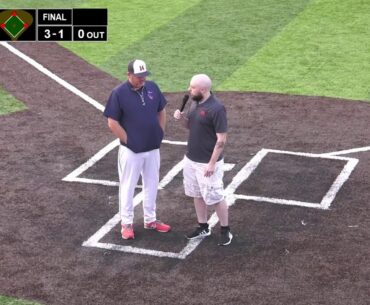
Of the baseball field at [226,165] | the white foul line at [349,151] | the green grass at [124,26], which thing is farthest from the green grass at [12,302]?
the green grass at [124,26]

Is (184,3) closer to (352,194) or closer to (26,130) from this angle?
(26,130)

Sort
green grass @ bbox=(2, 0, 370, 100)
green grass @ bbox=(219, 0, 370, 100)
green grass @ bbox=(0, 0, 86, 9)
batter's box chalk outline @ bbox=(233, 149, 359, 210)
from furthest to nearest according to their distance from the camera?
green grass @ bbox=(0, 0, 86, 9) → green grass @ bbox=(2, 0, 370, 100) → green grass @ bbox=(219, 0, 370, 100) → batter's box chalk outline @ bbox=(233, 149, 359, 210)

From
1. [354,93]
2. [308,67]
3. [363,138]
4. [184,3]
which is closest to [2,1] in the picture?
[184,3]

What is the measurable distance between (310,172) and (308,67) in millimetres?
5784

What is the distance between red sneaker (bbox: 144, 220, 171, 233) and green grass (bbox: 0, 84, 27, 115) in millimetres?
5514

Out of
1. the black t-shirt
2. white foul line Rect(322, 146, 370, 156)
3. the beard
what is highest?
the beard

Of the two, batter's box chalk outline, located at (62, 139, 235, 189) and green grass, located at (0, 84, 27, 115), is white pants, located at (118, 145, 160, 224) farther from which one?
green grass, located at (0, 84, 27, 115)

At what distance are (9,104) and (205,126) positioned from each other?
6717mm

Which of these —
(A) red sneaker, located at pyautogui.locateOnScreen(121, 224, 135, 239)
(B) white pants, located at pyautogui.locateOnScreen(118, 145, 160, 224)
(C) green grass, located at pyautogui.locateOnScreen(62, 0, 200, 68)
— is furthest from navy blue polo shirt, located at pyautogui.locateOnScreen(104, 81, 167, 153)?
(C) green grass, located at pyautogui.locateOnScreen(62, 0, 200, 68)

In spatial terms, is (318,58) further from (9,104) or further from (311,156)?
(9,104)

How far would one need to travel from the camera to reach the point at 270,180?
39.2 ft

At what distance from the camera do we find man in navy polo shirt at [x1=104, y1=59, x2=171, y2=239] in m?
9.96
